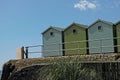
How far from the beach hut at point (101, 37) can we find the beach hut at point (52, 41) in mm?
2871

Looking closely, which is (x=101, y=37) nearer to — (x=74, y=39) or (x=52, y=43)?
(x=74, y=39)

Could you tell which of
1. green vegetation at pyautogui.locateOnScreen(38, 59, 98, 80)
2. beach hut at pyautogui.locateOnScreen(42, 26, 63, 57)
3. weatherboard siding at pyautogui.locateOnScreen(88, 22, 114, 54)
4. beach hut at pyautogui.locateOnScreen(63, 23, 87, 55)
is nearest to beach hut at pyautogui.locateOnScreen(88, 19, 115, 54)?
weatherboard siding at pyautogui.locateOnScreen(88, 22, 114, 54)

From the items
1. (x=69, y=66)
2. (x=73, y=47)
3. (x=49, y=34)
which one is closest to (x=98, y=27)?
(x=73, y=47)

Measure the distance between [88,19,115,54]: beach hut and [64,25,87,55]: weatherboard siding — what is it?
1.94ft

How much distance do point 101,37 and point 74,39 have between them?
2499 mm

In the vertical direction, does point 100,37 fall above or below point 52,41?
above

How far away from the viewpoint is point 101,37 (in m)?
27.0

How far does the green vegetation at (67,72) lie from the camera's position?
56.8 feet

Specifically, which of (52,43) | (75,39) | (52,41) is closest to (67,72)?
(75,39)

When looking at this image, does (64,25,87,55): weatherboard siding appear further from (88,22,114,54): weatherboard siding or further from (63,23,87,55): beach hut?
(88,22,114,54): weatherboard siding

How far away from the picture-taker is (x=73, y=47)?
2830 cm

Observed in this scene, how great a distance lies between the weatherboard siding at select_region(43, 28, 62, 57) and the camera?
96.2ft

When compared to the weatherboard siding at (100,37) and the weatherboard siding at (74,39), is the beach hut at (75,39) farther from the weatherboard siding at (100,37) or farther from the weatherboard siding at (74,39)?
the weatherboard siding at (100,37)

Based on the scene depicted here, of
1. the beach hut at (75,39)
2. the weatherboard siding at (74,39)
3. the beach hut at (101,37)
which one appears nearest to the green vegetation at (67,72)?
the beach hut at (101,37)
